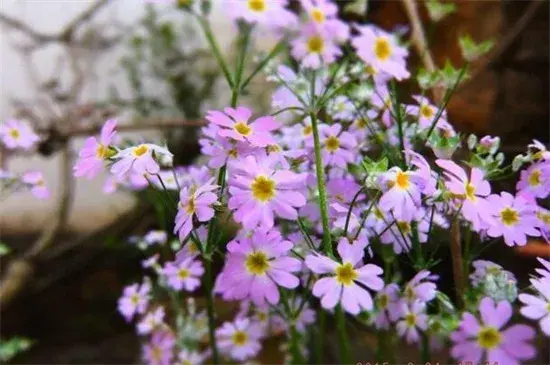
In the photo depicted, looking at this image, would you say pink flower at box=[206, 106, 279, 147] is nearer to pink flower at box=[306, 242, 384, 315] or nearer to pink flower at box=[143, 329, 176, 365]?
pink flower at box=[306, 242, 384, 315]

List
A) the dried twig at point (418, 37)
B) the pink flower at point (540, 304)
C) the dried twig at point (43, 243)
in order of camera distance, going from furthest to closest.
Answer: the dried twig at point (43, 243) → the dried twig at point (418, 37) → the pink flower at point (540, 304)

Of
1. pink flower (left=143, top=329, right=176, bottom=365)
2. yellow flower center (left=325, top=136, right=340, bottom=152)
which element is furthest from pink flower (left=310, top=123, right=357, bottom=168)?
pink flower (left=143, top=329, right=176, bottom=365)

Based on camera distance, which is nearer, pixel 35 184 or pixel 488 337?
pixel 488 337

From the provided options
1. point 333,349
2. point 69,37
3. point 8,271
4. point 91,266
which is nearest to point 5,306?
point 8,271

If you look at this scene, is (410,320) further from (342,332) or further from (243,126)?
(243,126)

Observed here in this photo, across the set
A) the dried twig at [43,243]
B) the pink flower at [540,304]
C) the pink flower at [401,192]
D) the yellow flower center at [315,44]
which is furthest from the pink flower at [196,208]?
the dried twig at [43,243]

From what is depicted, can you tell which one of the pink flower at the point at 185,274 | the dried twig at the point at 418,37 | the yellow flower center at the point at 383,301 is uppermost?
the dried twig at the point at 418,37

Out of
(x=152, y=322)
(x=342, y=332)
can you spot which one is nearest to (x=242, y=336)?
(x=152, y=322)

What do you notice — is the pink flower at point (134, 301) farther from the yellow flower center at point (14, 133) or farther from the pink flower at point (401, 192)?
the pink flower at point (401, 192)
